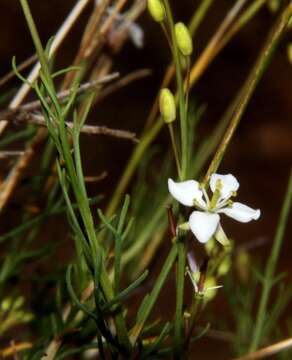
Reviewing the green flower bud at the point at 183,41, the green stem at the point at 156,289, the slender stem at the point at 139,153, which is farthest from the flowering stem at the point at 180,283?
the slender stem at the point at 139,153

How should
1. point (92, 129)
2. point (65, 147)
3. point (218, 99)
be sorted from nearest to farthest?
point (65, 147)
point (92, 129)
point (218, 99)

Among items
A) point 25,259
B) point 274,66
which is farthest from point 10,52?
point 25,259

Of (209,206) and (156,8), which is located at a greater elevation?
(156,8)

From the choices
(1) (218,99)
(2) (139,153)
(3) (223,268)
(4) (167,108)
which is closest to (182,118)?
(4) (167,108)

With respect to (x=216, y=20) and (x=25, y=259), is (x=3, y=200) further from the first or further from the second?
(x=216, y=20)

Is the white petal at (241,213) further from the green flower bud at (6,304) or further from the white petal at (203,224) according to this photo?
the green flower bud at (6,304)

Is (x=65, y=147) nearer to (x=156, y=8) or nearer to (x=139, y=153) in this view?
(x=156, y=8)
